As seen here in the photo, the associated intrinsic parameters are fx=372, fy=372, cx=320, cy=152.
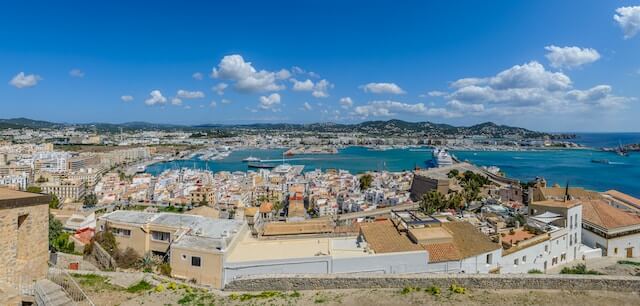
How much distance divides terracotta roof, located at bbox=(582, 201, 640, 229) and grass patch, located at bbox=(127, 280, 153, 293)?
17101 mm

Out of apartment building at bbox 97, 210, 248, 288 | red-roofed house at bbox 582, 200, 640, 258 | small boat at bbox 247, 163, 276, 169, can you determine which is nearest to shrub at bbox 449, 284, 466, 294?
apartment building at bbox 97, 210, 248, 288

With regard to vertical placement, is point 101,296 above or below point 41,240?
below

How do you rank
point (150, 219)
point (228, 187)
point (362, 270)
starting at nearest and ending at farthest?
point (362, 270)
point (150, 219)
point (228, 187)

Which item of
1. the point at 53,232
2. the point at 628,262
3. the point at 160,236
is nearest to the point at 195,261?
the point at 160,236

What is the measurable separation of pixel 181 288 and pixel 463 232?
26.9 feet

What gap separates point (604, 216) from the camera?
16094 millimetres

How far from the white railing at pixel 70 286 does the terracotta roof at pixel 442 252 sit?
24.2ft

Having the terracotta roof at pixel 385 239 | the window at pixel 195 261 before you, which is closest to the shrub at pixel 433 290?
the terracotta roof at pixel 385 239

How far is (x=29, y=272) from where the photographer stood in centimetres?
645

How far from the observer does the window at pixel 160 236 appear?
12742mm

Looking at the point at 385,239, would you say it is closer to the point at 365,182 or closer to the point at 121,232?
the point at 121,232

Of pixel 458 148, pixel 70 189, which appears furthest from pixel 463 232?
pixel 458 148

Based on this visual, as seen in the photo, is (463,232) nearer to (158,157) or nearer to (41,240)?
(41,240)

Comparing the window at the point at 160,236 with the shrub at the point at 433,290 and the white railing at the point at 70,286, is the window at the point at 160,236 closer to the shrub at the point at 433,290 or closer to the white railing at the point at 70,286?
the white railing at the point at 70,286
